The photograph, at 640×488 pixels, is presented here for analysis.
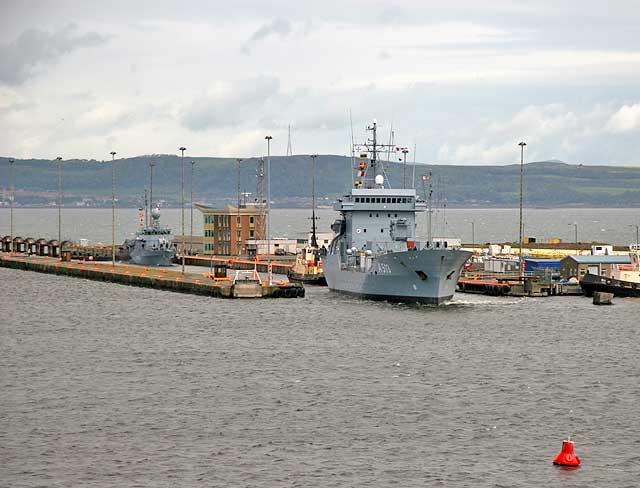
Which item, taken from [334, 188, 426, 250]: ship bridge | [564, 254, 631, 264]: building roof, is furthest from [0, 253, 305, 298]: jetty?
[564, 254, 631, 264]: building roof

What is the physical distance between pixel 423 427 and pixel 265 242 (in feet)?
342

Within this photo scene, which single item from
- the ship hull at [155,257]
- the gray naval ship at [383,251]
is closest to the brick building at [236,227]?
the ship hull at [155,257]

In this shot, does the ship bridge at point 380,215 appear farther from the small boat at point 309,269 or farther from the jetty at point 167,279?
the small boat at point 309,269

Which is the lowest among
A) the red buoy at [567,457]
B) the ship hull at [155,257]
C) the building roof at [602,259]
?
the red buoy at [567,457]

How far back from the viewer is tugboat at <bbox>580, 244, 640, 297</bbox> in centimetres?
9900

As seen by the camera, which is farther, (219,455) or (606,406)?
(606,406)

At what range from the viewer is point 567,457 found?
40438 millimetres

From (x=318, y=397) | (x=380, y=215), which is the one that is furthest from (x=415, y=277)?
(x=318, y=397)

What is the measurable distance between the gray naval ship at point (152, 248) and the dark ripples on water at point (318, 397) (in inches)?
2448

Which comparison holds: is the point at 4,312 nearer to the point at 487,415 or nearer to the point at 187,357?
the point at 187,357

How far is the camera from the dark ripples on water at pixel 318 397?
40531 millimetres

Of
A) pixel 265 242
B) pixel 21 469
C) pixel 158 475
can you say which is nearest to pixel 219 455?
pixel 158 475

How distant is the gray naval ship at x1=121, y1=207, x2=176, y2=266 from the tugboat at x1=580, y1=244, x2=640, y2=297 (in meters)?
63.1

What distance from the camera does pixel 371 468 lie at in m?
40.5
